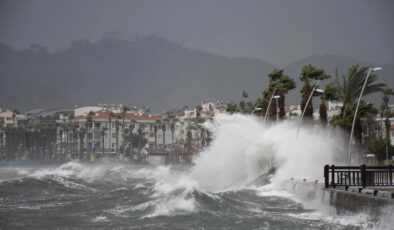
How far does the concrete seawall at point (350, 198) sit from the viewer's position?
22109mm

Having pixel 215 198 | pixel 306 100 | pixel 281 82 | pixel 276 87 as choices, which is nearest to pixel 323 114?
pixel 306 100

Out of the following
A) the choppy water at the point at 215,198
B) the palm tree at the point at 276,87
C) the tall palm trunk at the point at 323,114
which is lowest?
the choppy water at the point at 215,198

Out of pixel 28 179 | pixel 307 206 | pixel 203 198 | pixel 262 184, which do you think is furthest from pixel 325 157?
pixel 28 179

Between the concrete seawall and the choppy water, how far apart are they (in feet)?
1.15

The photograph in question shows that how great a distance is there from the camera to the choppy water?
967 inches

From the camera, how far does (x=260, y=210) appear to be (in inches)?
1162

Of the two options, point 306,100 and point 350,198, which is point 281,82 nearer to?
point 306,100

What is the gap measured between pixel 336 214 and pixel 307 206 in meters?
4.93

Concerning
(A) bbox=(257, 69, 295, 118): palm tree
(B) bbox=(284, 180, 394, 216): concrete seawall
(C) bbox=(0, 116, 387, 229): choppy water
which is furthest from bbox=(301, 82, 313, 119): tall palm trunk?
(B) bbox=(284, 180, 394, 216): concrete seawall

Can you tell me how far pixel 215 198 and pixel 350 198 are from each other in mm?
7743

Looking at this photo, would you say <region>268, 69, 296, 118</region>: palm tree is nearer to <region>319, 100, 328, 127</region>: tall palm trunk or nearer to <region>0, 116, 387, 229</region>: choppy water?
<region>319, 100, 328, 127</region>: tall palm trunk

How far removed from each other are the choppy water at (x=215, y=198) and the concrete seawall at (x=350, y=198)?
0.35 meters

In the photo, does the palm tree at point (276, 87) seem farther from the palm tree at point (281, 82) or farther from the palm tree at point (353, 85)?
the palm tree at point (353, 85)

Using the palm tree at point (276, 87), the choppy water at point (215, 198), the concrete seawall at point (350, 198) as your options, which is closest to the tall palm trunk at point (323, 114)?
the choppy water at point (215, 198)
